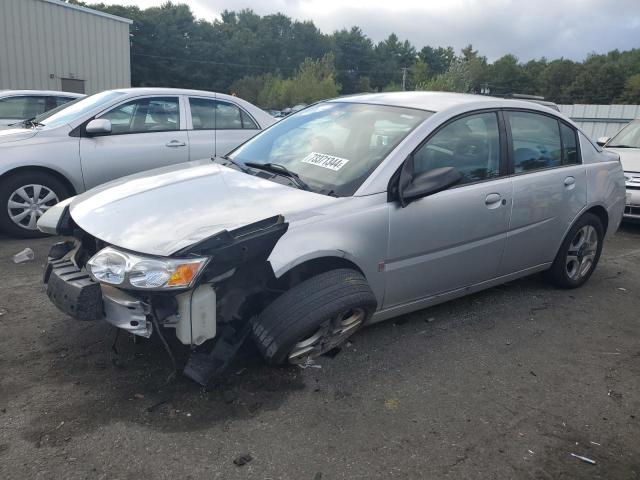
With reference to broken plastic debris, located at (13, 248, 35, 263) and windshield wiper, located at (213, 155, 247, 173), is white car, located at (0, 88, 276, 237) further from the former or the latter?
windshield wiper, located at (213, 155, 247, 173)

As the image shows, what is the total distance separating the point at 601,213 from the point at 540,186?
1.07 m

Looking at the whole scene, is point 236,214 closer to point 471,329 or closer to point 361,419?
point 361,419

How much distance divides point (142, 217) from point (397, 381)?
1.71 m

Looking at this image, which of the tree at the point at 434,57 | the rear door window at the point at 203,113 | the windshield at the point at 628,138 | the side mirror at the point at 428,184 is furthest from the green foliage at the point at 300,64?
the side mirror at the point at 428,184

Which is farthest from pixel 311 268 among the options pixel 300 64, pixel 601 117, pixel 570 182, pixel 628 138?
pixel 300 64

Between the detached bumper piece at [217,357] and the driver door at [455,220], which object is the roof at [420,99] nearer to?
the driver door at [455,220]

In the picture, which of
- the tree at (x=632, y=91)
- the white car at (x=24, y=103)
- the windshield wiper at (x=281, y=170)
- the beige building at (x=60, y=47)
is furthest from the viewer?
the tree at (x=632, y=91)

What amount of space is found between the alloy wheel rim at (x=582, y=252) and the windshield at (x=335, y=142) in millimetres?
2034

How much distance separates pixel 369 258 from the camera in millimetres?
3178

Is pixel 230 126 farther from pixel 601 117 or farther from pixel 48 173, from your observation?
pixel 601 117

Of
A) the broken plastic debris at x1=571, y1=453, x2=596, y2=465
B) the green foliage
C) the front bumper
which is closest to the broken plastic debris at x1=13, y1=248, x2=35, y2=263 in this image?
the front bumper

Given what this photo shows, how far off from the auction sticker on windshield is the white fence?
2270 centimetres

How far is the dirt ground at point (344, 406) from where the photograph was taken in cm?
237

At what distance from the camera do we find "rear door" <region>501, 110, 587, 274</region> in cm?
400
